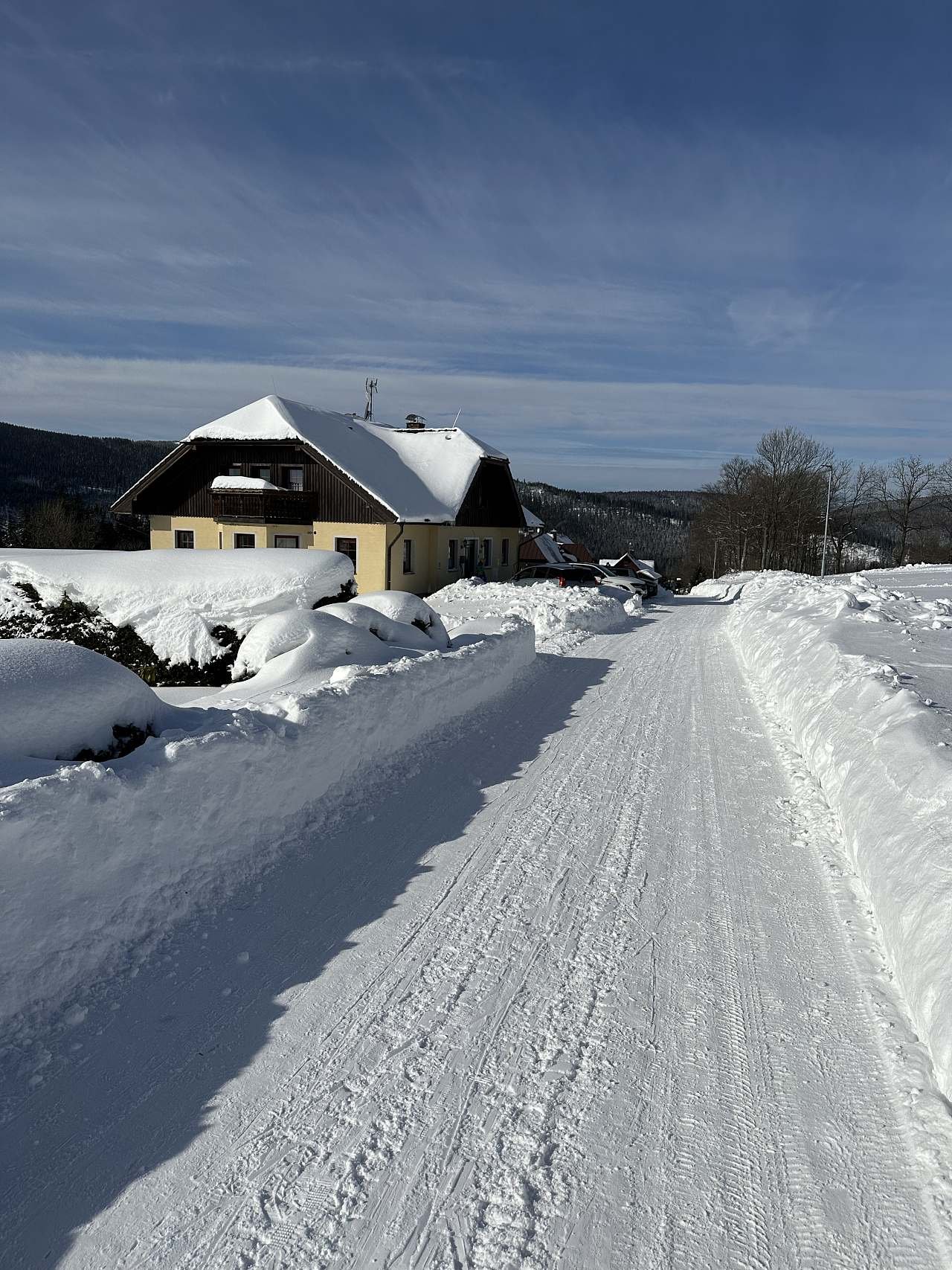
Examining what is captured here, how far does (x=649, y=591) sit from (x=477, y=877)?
34.5 m

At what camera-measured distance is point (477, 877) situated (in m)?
5.57

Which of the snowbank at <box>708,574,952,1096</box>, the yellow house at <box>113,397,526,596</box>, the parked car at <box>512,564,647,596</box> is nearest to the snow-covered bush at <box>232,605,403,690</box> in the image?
the snowbank at <box>708,574,952,1096</box>

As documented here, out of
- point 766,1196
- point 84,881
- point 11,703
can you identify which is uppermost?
point 11,703

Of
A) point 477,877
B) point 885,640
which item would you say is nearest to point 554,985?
point 477,877

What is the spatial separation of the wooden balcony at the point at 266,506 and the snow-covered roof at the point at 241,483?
12 cm

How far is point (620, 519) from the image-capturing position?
16500 cm

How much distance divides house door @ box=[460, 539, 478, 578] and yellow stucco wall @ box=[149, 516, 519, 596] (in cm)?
20

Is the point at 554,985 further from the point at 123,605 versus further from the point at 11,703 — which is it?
the point at 123,605

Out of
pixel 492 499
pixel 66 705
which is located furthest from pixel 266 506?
pixel 66 705

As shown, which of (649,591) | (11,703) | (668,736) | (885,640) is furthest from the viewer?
(649,591)

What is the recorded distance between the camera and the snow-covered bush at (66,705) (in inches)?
203

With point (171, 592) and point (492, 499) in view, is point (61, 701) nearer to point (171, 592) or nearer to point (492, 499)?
point (171, 592)

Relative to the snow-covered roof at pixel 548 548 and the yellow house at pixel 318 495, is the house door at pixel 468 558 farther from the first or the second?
the snow-covered roof at pixel 548 548

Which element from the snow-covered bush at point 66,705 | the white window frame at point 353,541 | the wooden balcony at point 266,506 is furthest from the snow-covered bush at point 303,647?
the wooden balcony at point 266,506
